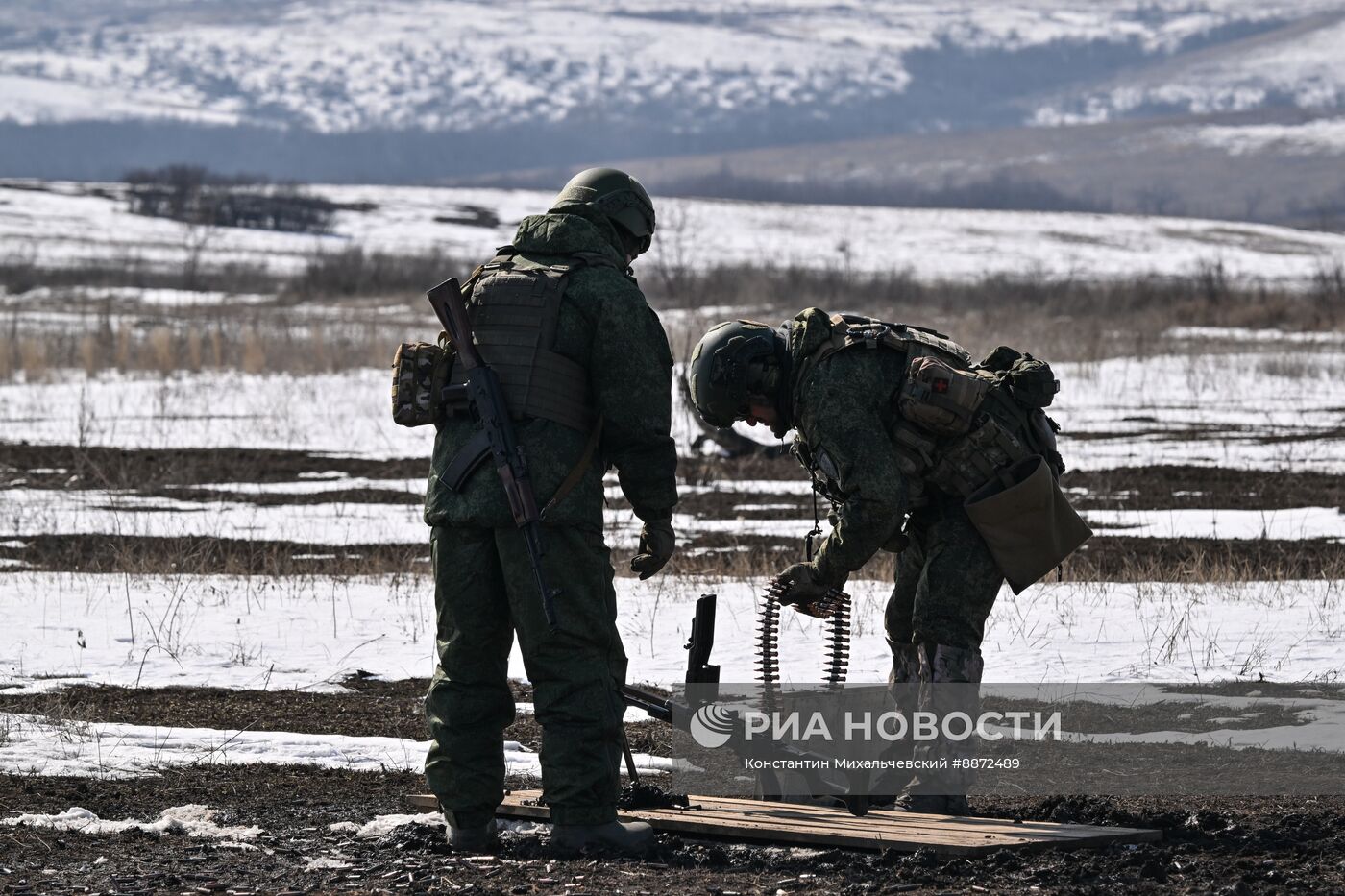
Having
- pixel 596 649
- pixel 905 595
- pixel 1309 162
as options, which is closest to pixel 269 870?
pixel 596 649

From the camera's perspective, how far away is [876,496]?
5559mm

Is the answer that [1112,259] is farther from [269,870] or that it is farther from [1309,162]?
[1309,162]

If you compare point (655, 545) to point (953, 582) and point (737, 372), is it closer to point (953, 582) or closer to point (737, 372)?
point (737, 372)

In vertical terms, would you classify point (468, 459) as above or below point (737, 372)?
below

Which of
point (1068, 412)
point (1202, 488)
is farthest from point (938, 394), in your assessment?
point (1068, 412)

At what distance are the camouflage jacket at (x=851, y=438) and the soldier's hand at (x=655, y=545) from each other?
21.1 inches

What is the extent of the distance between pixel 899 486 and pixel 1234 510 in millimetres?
10030

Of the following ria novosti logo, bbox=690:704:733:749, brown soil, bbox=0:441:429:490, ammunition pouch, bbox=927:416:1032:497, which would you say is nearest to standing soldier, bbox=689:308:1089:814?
ammunition pouch, bbox=927:416:1032:497

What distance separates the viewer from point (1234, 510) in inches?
581

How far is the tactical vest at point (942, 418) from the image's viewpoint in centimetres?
566

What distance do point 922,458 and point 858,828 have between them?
49.3 inches

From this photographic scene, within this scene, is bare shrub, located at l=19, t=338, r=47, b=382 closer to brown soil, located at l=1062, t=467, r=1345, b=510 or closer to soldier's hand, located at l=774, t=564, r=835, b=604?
brown soil, located at l=1062, t=467, r=1345, b=510

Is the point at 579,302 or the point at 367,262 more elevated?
the point at 367,262

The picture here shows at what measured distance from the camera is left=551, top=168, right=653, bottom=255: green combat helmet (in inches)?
225
